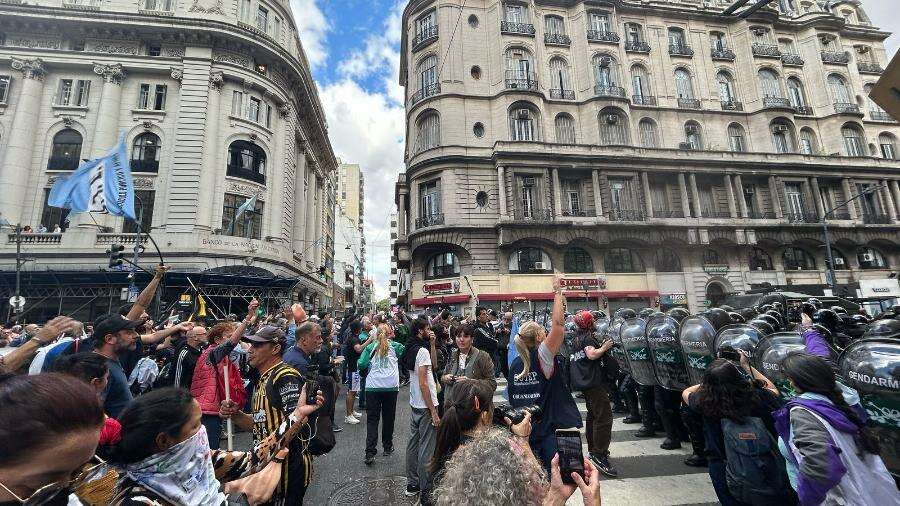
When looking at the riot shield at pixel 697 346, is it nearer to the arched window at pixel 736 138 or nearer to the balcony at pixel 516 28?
the balcony at pixel 516 28

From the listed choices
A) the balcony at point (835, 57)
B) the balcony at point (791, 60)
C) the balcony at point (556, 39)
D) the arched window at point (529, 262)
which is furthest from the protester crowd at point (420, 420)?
the balcony at point (835, 57)

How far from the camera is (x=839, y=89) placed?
113 ft

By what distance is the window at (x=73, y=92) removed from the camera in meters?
24.1

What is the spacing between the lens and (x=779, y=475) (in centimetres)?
298

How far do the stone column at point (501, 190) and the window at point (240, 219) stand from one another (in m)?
16.4

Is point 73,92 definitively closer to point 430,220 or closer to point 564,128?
point 430,220

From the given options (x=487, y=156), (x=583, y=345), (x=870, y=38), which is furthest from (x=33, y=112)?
(x=870, y=38)

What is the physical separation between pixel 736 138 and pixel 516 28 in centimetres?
2090

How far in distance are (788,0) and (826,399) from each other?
52.4m

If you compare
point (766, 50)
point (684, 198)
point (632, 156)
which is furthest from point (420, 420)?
point (766, 50)

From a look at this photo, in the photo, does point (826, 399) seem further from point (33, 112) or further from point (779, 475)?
point (33, 112)

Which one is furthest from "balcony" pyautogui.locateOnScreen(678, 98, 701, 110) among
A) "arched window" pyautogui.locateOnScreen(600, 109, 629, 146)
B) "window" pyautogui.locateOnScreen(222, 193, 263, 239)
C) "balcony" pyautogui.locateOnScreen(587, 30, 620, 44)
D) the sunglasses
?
the sunglasses

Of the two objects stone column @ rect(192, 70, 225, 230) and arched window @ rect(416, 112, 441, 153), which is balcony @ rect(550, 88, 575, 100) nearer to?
arched window @ rect(416, 112, 441, 153)

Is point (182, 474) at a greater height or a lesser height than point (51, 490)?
lesser
